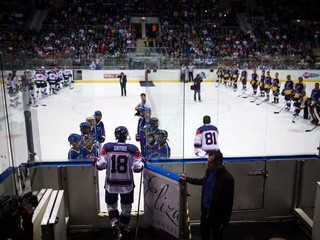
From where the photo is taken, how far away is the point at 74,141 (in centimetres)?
421

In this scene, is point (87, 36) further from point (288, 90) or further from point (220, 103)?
point (288, 90)

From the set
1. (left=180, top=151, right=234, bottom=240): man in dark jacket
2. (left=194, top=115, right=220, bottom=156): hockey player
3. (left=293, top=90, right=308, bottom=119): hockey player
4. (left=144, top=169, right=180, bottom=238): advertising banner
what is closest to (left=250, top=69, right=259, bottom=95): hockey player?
(left=293, top=90, right=308, bottom=119): hockey player

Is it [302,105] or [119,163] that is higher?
[119,163]

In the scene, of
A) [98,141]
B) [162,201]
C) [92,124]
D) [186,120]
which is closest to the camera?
[162,201]

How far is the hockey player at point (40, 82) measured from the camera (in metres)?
11.8

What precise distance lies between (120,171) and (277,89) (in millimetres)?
9135

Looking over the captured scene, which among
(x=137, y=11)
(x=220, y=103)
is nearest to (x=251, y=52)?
(x=137, y=11)

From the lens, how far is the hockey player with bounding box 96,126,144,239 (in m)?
3.26

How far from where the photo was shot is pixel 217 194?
2818 millimetres

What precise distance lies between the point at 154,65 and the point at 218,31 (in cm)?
882

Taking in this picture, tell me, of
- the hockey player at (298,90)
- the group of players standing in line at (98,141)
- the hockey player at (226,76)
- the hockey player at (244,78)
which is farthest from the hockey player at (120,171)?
the hockey player at (226,76)

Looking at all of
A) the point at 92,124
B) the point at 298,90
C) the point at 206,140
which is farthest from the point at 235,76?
the point at 206,140

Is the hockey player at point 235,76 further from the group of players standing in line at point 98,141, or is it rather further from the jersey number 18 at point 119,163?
the jersey number 18 at point 119,163

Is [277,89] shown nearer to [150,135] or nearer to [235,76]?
[235,76]
